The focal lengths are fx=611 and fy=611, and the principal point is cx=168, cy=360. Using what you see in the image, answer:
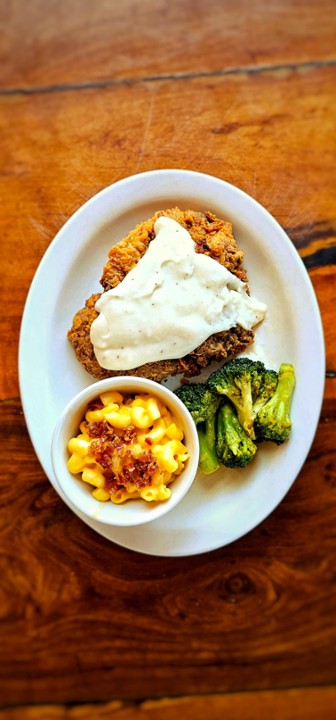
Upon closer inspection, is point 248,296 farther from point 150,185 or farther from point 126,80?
point 126,80

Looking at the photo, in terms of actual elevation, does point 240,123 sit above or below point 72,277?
above

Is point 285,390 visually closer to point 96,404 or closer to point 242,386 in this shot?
point 242,386

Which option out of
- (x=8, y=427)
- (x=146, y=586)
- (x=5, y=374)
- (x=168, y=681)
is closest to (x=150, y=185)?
(x=5, y=374)

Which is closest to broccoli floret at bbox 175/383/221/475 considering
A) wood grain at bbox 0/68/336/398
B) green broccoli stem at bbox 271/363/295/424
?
green broccoli stem at bbox 271/363/295/424

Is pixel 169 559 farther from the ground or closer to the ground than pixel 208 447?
closer to the ground

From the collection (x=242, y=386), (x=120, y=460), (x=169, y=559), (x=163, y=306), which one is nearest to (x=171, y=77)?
(x=163, y=306)

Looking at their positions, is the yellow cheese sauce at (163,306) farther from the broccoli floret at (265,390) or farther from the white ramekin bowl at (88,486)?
the broccoli floret at (265,390)
